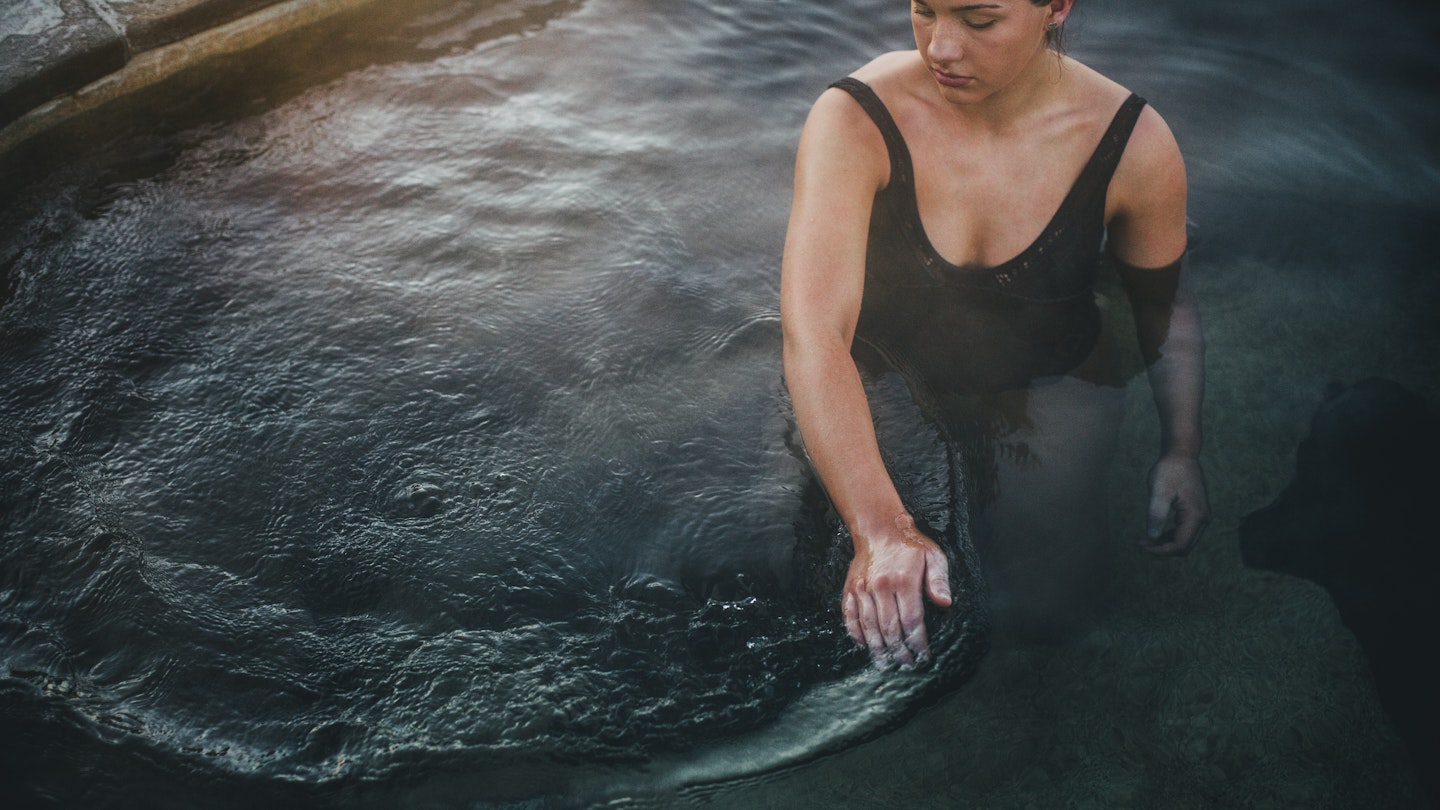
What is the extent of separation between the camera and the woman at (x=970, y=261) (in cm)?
224

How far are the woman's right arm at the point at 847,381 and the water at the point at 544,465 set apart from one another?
327 millimetres

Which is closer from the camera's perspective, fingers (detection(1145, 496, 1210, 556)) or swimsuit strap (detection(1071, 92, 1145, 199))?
swimsuit strap (detection(1071, 92, 1145, 199))

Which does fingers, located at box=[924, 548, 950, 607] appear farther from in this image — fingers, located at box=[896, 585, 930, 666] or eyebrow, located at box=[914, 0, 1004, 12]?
eyebrow, located at box=[914, 0, 1004, 12]

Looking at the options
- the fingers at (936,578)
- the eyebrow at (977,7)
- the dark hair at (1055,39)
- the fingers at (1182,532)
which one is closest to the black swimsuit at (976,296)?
the dark hair at (1055,39)

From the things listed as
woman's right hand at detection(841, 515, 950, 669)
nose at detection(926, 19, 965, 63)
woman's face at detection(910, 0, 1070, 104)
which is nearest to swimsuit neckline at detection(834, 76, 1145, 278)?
woman's face at detection(910, 0, 1070, 104)

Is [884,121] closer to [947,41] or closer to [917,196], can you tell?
[917,196]

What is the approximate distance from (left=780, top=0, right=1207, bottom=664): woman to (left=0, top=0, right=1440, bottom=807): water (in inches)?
10.8

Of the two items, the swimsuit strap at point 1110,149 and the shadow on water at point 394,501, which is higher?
the swimsuit strap at point 1110,149

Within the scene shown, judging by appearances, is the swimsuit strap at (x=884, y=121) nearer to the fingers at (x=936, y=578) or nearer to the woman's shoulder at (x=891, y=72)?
the woman's shoulder at (x=891, y=72)

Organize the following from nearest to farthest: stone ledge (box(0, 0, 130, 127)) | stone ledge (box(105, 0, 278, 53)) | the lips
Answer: the lips < stone ledge (box(0, 0, 130, 127)) < stone ledge (box(105, 0, 278, 53))

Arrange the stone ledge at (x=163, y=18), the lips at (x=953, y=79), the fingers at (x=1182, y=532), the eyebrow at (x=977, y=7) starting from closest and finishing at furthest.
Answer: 1. the eyebrow at (x=977, y=7)
2. the lips at (x=953, y=79)
3. the fingers at (x=1182, y=532)
4. the stone ledge at (x=163, y=18)

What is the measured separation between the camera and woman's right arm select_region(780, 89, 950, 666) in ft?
6.78

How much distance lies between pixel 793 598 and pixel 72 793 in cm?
171

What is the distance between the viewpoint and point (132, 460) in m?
2.78
